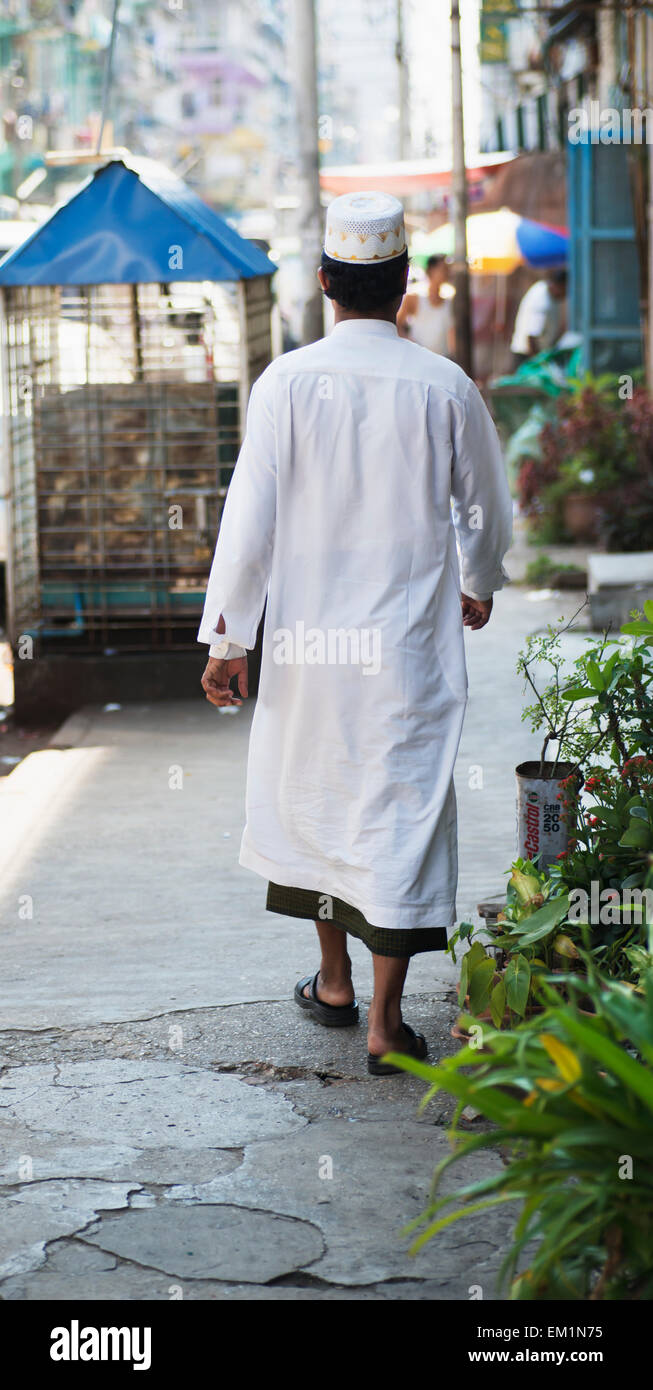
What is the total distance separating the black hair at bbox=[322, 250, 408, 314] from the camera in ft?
11.3

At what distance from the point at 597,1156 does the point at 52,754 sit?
4744 mm

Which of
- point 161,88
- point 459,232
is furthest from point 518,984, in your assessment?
point 161,88

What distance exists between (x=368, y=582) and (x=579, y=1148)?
161 cm

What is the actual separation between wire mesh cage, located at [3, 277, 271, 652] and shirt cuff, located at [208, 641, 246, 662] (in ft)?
12.4

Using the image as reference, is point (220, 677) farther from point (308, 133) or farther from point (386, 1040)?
point (308, 133)

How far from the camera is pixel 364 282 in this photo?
3.45 m

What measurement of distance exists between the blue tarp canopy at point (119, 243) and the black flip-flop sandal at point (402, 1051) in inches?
166

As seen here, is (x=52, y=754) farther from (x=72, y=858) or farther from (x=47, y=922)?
(x=47, y=922)

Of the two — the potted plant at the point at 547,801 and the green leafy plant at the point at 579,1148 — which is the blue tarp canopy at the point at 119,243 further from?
the green leafy plant at the point at 579,1148

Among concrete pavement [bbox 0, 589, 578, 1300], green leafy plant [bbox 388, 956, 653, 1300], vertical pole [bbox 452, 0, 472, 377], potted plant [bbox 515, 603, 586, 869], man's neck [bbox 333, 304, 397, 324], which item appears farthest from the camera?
vertical pole [bbox 452, 0, 472, 377]

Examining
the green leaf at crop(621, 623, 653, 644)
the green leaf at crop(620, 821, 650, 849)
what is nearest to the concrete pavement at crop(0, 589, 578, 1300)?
the green leaf at crop(620, 821, 650, 849)

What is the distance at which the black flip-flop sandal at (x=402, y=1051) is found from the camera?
3.48m

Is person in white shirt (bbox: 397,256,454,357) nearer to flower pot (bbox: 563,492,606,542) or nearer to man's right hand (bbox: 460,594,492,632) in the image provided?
flower pot (bbox: 563,492,606,542)

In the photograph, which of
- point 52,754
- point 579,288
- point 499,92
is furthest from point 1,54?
point 52,754
